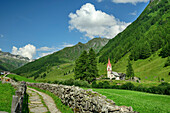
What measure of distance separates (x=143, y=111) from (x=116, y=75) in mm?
101879

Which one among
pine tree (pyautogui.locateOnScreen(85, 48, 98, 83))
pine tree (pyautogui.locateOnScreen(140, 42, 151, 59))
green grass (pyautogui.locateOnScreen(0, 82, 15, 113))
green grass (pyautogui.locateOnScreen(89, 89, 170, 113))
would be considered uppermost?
pine tree (pyautogui.locateOnScreen(140, 42, 151, 59))

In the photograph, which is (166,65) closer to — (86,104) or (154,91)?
(154,91)

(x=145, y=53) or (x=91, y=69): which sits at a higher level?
(x=145, y=53)

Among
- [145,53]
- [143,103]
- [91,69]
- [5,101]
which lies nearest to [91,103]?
[143,103]

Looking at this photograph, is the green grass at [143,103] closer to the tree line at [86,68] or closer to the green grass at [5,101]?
the green grass at [5,101]

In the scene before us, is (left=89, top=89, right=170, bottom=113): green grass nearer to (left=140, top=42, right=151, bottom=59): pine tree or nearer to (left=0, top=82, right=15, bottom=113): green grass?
(left=0, top=82, right=15, bottom=113): green grass

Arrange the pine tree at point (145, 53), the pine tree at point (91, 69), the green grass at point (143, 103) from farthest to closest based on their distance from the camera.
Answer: the pine tree at point (145, 53) < the pine tree at point (91, 69) < the green grass at point (143, 103)

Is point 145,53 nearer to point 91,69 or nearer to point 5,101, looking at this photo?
point 91,69

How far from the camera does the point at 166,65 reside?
284 ft

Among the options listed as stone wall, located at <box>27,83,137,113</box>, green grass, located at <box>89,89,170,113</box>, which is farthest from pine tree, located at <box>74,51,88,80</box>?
stone wall, located at <box>27,83,137,113</box>

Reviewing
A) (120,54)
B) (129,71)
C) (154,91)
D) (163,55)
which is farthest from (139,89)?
(120,54)

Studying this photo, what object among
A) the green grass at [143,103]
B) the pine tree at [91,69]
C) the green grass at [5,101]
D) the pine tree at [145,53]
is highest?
the pine tree at [145,53]

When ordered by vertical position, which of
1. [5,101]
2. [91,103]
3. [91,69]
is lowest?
[5,101]

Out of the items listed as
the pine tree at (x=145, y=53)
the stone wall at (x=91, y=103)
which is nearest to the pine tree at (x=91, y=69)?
the stone wall at (x=91, y=103)
